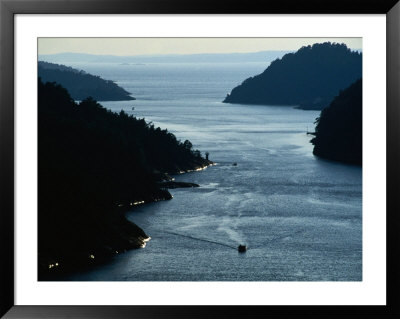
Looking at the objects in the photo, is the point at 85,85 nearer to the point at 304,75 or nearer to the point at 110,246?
the point at 304,75

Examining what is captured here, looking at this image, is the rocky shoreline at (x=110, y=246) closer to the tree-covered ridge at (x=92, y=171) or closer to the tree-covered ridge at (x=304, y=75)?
the tree-covered ridge at (x=92, y=171)

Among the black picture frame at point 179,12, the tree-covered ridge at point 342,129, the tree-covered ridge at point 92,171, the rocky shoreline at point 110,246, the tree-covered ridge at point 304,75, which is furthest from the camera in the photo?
the tree-covered ridge at point 304,75

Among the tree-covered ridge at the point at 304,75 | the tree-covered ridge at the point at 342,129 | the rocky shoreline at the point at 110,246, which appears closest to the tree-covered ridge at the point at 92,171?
the rocky shoreline at the point at 110,246

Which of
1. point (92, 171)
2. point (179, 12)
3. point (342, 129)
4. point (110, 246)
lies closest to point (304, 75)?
point (342, 129)

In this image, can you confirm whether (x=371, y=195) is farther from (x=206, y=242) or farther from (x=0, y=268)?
(x=206, y=242)

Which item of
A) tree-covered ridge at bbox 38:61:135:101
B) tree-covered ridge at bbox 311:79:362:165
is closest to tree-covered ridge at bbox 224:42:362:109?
tree-covered ridge at bbox 311:79:362:165

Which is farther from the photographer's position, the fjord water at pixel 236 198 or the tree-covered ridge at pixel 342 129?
the tree-covered ridge at pixel 342 129

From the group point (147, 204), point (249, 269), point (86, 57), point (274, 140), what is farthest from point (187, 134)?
point (86, 57)

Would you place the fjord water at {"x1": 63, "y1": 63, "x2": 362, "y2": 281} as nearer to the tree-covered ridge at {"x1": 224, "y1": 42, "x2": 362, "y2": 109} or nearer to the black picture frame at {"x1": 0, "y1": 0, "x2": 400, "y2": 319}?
the tree-covered ridge at {"x1": 224, "y1": 42, "x2": 362, "y2": 109}

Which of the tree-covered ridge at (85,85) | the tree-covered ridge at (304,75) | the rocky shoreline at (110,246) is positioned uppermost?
the tree-covered ridge at (304,75)
